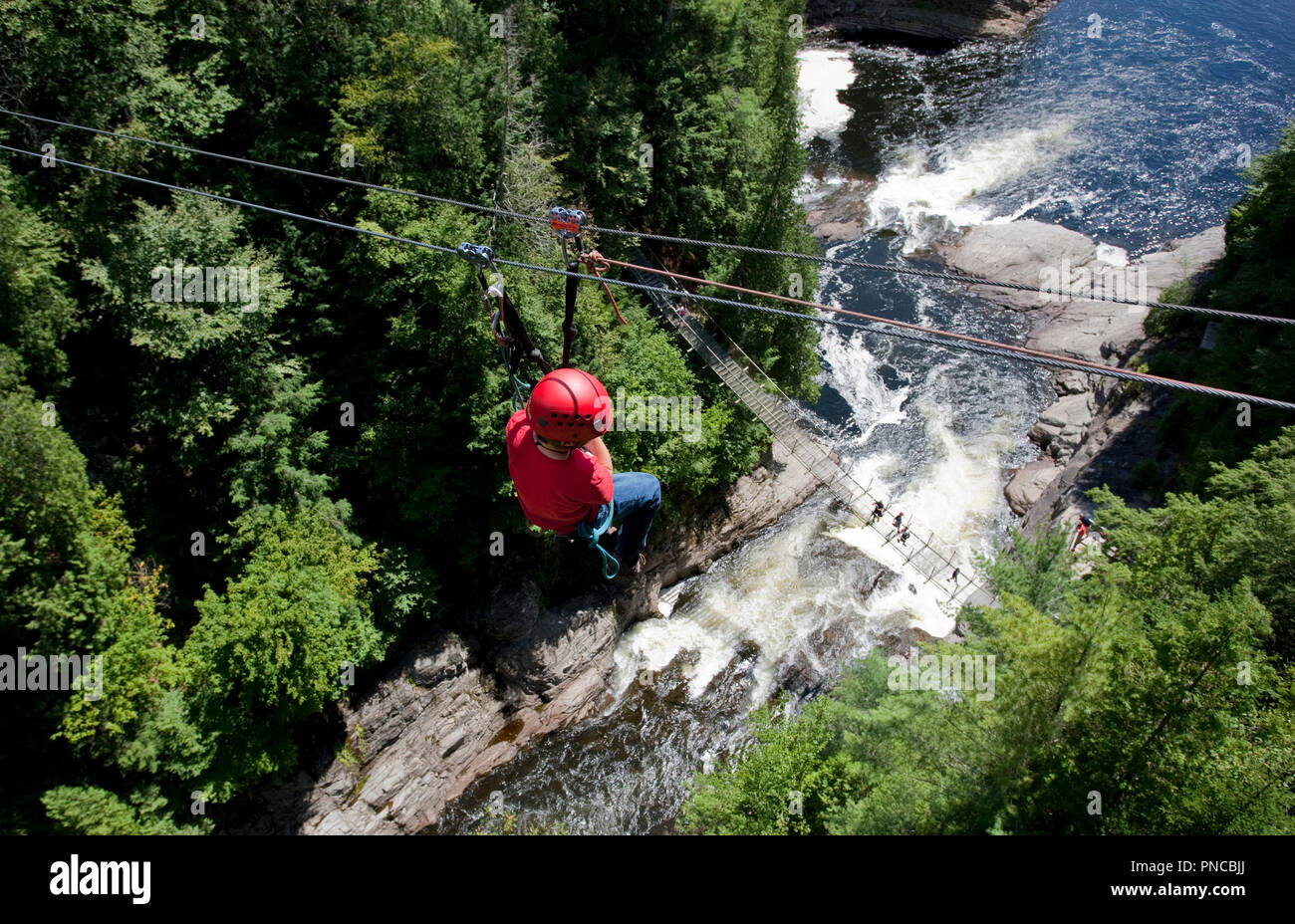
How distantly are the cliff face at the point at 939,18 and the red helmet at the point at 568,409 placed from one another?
50.8m

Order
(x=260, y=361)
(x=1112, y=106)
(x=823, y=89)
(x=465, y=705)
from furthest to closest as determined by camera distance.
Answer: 1. (x=823, y=89)
2. (x=1112, y=106)
3. (x=465, y=705)
4. (x=260, y=361)

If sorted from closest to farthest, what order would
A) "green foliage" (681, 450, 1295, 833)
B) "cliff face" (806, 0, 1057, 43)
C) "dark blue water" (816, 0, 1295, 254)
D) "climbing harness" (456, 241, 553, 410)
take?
1. "climbing harness" (456, 241, 553, 410)
2. "green foliage" (681, 450, 1295, 833)
3. "dark blue water" (816, 0, 1295, 254)
4. "cliff face" (806, 0, 1057, 43)

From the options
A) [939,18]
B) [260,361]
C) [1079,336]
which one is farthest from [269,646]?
[939,18]

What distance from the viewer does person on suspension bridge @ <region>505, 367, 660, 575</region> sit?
6613mm

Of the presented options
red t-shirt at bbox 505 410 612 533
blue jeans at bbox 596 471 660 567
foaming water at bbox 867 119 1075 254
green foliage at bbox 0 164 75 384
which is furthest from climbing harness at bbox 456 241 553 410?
foaming water at bbox 867 119 1075 254

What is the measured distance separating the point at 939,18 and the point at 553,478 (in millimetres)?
51801

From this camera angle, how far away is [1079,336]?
29672 millimetres

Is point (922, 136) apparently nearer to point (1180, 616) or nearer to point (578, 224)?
point (1180, 616)

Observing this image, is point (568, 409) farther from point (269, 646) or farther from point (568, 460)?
point (269, 646)

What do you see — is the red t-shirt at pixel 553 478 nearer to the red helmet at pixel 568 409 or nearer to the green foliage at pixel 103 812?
the red helmet at pixel 568 409

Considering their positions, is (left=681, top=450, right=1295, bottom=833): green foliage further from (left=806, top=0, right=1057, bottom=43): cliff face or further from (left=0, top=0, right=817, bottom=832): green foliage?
(left=806, top=0, right=1057, bottom=43): cliff face

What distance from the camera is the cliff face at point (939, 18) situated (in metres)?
46.8

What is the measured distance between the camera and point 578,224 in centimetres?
822

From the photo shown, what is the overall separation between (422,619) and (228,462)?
5.88 m
